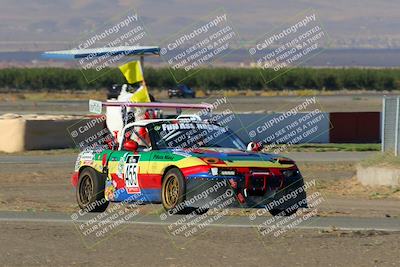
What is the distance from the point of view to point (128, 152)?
1709 centimetres

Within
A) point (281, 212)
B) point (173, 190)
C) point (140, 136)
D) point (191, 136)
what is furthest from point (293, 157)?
point (173, 190)

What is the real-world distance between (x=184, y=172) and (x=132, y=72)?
329 inches

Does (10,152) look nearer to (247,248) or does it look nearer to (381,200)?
(381,200)

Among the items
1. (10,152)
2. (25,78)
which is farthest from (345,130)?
(25,78)

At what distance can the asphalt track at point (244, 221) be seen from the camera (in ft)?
48.9

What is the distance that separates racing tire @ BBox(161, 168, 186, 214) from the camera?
1568cm

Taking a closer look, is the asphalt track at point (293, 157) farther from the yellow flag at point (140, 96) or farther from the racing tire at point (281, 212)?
the racing tire at point (281, 212)

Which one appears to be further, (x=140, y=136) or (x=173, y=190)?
(x=140, y=136)

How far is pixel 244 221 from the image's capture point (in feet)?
51.2

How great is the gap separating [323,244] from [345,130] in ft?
85.6

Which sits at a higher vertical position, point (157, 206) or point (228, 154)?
point (228, 154)

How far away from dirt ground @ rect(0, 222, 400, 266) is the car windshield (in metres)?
2.36

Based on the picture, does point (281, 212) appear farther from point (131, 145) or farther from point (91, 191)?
point (91, 191)

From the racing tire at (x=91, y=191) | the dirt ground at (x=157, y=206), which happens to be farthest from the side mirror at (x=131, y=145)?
the dirt ground at (x=157, y=206)
